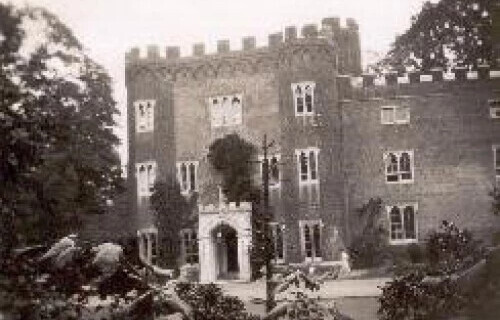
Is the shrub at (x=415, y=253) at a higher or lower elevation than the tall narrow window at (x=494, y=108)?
lower

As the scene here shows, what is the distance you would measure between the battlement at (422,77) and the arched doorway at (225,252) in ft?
22.6

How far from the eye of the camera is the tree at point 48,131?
21.0 feet

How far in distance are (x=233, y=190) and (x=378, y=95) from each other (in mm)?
6148

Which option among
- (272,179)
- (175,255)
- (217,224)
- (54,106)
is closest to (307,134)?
(272,179)

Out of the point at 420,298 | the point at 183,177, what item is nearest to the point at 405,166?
the point at 183,177

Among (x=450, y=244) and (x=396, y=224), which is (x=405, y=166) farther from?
(x=450, y=244)

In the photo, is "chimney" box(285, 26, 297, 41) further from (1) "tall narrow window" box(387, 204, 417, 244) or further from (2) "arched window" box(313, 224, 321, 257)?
(1) "tall narrow window" box(387, 204, 417, 244)

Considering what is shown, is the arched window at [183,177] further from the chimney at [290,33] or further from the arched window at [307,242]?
the chimney at [290,33]

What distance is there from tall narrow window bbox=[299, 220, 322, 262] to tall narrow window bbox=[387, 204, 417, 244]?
254 cm

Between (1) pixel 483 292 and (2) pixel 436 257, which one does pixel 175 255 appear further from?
(1) pixel 483 292

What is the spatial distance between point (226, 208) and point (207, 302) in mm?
19005

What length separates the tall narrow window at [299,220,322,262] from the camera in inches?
1075

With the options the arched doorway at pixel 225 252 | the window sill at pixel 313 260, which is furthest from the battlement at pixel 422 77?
the arched doorway at pixel 225 252

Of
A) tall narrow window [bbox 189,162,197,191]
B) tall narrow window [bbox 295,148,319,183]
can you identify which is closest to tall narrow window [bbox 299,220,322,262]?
tall narrow window [bbox 295,148,319,183]
